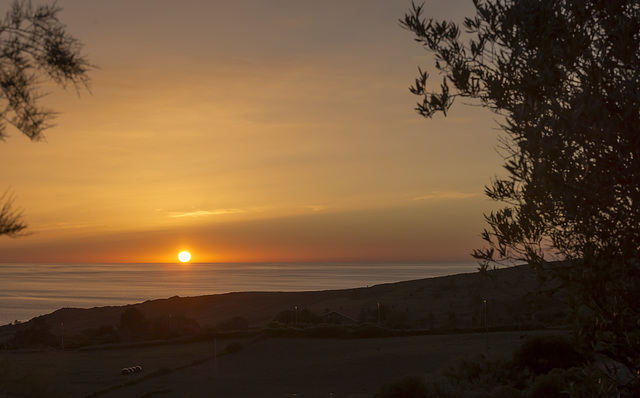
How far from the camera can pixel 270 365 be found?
36594mm

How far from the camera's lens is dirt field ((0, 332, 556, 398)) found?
97.8 feet

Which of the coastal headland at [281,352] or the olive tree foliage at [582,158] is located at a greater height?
the olive tree foliage at [582,158]

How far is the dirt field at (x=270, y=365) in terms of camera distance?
29812mm

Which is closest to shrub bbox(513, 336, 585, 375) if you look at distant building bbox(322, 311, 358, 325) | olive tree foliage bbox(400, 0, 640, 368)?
olive tree foliage bbox(400, 0, 640, 368)

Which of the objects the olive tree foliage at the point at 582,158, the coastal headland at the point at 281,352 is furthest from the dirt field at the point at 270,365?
the olive tree foliage at the point at 582,158

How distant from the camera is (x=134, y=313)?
203 ft

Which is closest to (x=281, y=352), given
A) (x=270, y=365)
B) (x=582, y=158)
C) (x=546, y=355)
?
(x=270, y=365)

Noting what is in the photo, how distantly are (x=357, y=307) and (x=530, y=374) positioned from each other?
64942 millimetres

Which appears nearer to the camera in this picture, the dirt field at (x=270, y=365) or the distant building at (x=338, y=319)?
the dirt field at (x=270, y=365)

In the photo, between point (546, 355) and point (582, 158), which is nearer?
point (582, 158)

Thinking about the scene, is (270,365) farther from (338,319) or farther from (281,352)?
(338,319)

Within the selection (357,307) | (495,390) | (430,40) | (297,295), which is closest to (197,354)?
(495,390)

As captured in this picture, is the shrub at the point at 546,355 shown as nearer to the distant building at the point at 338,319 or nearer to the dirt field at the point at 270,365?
the dirt field at the point at 270,365

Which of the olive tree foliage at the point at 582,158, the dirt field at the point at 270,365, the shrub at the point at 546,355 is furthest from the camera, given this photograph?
the dirt field at the point at 270,365
